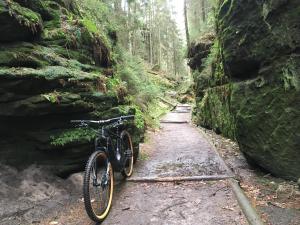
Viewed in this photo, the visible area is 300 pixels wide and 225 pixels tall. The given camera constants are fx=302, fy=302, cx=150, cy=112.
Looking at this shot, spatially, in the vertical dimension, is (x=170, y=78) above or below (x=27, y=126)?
above

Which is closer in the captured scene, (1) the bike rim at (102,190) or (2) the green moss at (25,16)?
(1) the bike rim at (102,190)

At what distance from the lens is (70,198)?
217 inches

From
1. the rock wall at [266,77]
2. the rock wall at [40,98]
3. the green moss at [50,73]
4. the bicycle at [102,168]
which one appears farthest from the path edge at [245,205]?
the green moss at [50,73]

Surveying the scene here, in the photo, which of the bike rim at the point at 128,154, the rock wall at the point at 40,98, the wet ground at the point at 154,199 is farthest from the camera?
the bike rim at the point at 128,154

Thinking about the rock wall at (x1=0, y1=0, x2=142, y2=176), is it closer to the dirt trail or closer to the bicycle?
the bicycle

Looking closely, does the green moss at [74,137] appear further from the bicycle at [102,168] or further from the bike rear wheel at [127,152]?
the bike rear wheel at [127,152]

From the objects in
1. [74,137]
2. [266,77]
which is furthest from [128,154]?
[266,77]

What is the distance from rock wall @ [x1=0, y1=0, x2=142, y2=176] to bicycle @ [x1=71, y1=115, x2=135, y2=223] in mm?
508

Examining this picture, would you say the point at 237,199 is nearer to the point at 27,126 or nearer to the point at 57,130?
the point at 57,130

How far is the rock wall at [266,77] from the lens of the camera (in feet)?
18.3

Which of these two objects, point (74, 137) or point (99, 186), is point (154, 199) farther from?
point (74, 137)

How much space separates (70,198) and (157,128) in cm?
918

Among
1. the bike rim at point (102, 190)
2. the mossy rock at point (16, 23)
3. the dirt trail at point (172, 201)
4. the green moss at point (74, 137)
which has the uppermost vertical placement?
the mossy rock at point (16, 23)

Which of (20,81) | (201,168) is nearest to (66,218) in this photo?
(20,81)
